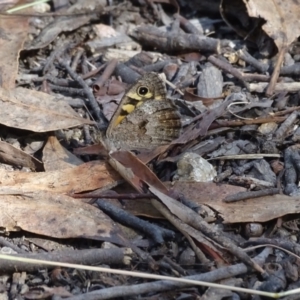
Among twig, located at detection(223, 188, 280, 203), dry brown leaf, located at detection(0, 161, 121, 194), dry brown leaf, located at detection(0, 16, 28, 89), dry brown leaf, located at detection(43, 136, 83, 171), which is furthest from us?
dry brown leaf, located at detection(0, 16, 28, 89)

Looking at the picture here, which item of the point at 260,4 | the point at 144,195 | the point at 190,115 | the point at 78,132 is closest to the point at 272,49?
the point at 260,4

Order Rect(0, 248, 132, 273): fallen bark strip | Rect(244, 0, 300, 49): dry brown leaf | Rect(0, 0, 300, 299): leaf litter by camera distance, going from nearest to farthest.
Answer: Rect(0, 248, 132, 273): fallen bark strip < Rect(0, 0, 300, 299): leaf litter < Rect(244, 0, 300, 49): dry brown leaf

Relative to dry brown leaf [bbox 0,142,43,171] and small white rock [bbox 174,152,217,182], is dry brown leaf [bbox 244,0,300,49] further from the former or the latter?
dry brown leaf [bbox 0,142,43,171]

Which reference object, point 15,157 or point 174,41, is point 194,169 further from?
point 174,41

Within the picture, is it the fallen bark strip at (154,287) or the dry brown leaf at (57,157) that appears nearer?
the fallen bark strip at (154,287)

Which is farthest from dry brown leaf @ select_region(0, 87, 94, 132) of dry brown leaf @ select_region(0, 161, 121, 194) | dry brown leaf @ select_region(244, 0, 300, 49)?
dry brown leaf @ select_region(244, 0, 300, 49)

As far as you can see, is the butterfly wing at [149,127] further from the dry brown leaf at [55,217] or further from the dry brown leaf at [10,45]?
the dry brown leaf at [10,45]

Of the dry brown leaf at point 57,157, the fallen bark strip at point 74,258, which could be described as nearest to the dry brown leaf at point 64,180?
the dry brown leaf at point 57,157
